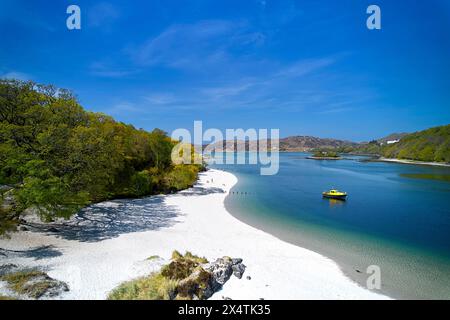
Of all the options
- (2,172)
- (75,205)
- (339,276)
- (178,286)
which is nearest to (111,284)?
(178,286)

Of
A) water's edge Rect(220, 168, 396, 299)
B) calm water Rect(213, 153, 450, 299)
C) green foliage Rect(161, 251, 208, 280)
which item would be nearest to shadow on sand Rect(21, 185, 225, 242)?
water's edge Rect(220, 168, 396, 299)

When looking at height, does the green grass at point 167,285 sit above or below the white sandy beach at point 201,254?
above

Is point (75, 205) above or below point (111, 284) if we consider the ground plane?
above

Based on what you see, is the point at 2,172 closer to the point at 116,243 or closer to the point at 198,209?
the point at 116,243

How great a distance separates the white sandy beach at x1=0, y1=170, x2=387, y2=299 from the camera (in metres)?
11.3

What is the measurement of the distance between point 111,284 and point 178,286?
127 inches

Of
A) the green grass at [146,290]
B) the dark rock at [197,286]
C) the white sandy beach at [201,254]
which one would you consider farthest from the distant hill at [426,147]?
the green grass at [146,290]

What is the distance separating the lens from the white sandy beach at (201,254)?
11281 millimetres

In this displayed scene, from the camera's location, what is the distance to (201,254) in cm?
1545

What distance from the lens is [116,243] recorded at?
1655 cm

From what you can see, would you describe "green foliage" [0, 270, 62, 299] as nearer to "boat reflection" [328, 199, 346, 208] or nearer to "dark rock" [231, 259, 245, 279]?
"dark rock" [231, 259, 245, 279]

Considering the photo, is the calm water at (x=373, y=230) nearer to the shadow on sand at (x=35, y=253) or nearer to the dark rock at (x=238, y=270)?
the dark rock at (x=238, y=270)
